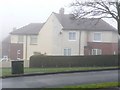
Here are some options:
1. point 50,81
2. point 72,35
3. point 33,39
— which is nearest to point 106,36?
point 72,35

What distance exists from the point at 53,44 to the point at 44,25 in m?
4.15

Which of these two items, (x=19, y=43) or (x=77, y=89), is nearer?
(x=77, y=89)

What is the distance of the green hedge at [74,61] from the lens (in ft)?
128

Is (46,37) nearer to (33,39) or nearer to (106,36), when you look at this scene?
(33,39)

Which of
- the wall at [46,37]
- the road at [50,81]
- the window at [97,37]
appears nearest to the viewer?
the road at [50,81]

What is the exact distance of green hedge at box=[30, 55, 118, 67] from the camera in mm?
39094

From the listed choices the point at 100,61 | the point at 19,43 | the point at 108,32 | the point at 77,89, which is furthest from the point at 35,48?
the point at 77,89

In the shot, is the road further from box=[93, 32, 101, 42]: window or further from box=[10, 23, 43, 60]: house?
box=[10, 23, 43, 60]: house

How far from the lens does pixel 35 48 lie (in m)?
60.7

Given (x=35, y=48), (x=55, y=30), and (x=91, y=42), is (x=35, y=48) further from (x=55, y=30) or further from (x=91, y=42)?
(x=91, y=42)

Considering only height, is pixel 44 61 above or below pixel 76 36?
below

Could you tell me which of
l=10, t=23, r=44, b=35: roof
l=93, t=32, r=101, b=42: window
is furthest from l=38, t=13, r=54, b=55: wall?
l=93, t=32, r=101, b=42: window

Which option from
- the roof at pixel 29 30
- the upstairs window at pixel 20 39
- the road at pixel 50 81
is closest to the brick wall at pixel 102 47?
the roof at pixel 29 30

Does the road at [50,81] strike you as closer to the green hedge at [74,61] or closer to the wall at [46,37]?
the green hedge at [74,61]
